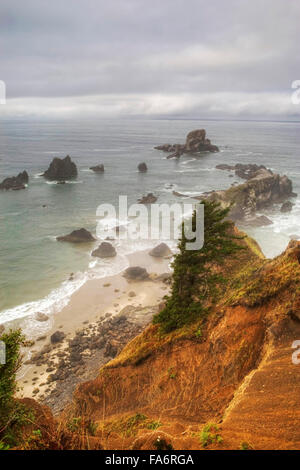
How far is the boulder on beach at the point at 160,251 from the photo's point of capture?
49344 millimetres

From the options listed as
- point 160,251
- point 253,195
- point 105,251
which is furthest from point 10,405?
point 253,195

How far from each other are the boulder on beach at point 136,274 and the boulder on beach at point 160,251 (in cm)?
632

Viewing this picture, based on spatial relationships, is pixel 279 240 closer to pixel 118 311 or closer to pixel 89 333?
pixel 118 311

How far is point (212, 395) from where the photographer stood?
14742 millimetres

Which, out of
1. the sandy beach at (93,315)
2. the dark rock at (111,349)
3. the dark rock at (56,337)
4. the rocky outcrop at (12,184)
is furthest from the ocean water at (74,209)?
the dark rock at (111,349)

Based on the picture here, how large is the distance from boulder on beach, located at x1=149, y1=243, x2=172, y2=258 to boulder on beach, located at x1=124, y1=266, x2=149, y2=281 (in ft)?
20.7

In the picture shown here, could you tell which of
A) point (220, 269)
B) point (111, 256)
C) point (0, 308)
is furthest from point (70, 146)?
point (220, 269)

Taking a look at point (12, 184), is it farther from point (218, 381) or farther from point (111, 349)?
point (218, 381)

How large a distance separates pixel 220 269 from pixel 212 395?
1322 centimetres

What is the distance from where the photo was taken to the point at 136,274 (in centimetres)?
4306

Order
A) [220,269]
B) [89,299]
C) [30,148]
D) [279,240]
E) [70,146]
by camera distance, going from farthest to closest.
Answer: [70,146]
[30,148]
[279,240]
[89,299]
[220,269]

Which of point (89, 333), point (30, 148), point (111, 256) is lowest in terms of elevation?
point (89, 333)

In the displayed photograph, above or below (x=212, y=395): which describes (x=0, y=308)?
below

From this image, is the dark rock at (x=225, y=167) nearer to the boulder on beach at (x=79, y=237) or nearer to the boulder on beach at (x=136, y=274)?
the boulder on beach at (x=79, y=237)
